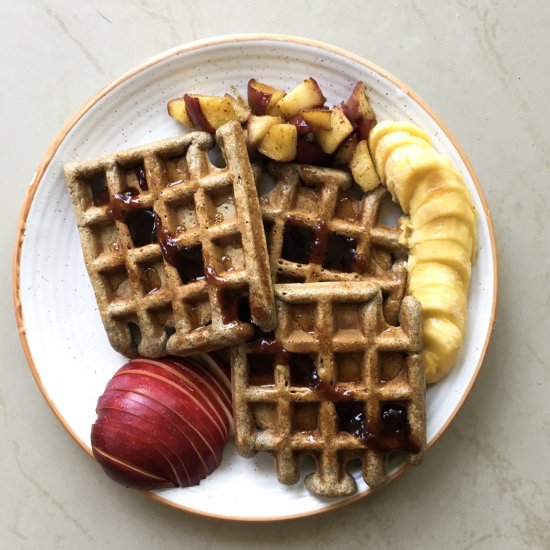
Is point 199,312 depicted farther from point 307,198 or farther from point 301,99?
point 301,99

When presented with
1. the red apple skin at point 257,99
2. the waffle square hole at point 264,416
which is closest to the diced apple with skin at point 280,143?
the red apple skin at point 257,99

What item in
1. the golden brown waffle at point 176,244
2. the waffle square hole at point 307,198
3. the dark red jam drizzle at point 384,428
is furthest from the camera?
the waffle square hole at point 307,198

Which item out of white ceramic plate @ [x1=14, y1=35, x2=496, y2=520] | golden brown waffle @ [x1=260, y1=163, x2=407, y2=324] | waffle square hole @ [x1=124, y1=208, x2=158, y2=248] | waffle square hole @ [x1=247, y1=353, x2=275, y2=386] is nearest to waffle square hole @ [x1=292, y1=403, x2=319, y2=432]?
waffle square hole @ [x1=247, y1=353, x2=275, y2=386]

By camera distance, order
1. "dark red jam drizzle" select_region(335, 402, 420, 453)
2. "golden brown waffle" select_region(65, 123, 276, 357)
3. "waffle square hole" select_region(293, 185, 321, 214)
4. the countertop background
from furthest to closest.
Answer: the countertop background < "waffle square hole" select_region(293, 185, 321, 214) < "dark red jam drizzle" select_region(335, 402, 420, 453) < "golden brown waffle" select_region(65, 123, 276, 357)

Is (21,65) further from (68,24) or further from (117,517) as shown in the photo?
(117,517)

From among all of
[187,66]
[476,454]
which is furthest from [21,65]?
[476,454]

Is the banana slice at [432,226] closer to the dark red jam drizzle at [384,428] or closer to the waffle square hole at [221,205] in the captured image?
the dark red jam drizzle at [384,428]

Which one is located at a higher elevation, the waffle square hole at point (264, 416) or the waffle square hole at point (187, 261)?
the waffle square hole at point (187, 261)

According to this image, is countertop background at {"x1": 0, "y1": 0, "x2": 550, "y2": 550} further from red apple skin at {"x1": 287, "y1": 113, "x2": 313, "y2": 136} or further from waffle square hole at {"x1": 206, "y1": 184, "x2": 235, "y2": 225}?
waffle square hole at {"x1": 206, "y1": 184, "x2": 235, "y2": 225}
